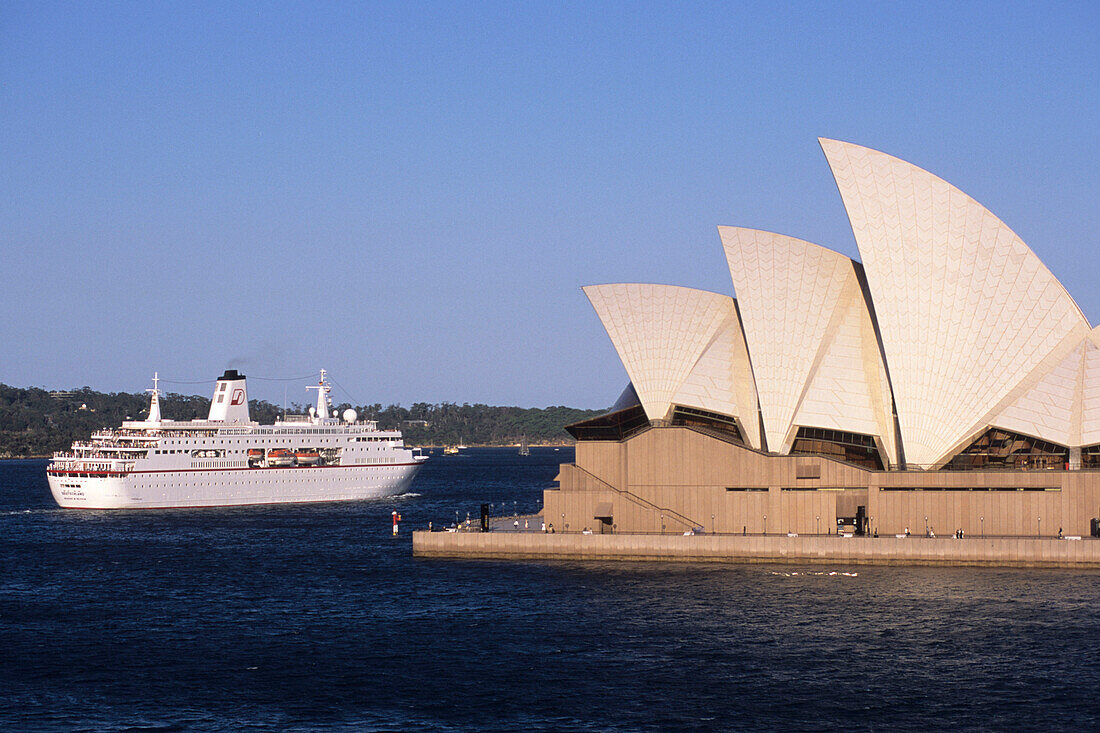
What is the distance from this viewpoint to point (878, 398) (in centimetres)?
5431

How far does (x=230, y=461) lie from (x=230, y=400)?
6.43 meters

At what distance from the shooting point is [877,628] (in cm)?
3788

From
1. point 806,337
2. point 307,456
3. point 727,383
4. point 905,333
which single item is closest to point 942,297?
point 905,333

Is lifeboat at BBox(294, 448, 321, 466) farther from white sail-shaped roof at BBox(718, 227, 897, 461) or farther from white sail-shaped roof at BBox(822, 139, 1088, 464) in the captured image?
white sail-shaped roof at BBox(822, 139, 1088, 464)

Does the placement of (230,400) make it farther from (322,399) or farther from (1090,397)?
(1090,397)

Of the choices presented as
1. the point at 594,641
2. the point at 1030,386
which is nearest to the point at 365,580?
the point at 594,641

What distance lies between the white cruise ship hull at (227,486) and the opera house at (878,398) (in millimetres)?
47427

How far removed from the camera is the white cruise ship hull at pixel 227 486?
92125 mm

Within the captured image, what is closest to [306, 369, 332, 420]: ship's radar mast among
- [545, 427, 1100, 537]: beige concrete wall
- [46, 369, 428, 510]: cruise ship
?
[46, 369, 428, 510]: cruise ship

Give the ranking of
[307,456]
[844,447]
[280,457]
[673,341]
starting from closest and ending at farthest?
1. [844,447]
2. [673,341]
3. [280,457]
4. [307,456]

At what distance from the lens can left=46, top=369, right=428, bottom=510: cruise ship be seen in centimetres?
9250

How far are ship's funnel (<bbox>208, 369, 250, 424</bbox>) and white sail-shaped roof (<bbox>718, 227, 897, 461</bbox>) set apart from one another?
2275 inches

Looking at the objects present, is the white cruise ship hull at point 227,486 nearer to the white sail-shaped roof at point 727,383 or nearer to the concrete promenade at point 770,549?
the concrete promenade at point 770,549

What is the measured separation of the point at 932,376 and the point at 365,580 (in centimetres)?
2559
